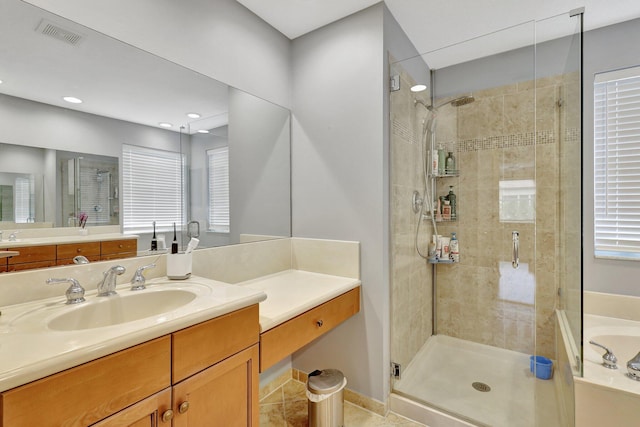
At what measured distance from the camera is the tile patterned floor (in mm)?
1759

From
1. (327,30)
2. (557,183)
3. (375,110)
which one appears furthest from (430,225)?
(327,30)

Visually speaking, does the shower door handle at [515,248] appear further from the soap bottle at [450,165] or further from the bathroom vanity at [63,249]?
the bathroom vanity at [63,249]

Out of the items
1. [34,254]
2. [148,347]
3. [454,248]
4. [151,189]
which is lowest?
[148,347]

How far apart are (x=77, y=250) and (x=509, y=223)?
2362mm

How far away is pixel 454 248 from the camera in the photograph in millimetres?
2230

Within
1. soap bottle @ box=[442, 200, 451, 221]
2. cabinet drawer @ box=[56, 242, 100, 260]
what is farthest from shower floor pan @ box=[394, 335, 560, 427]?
cabinet drawer @ box=[56, 242, 100, 260]

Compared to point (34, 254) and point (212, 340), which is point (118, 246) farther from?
point (212, 340)

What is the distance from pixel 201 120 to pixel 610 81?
2720mm

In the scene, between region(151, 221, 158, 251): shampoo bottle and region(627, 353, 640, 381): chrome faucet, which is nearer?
region(627, 353, 640, 381): chrome faucet

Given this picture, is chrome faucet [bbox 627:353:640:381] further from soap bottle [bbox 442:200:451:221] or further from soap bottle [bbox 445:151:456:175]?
soap bottle [bbox 445:151:456:175]

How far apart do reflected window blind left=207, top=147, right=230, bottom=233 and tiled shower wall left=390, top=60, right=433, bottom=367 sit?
1.02m

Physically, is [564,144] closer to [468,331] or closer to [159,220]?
[468,331]

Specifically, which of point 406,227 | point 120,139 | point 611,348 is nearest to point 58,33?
point 120,139

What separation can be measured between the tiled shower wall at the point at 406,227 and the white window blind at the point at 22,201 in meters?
1.73
